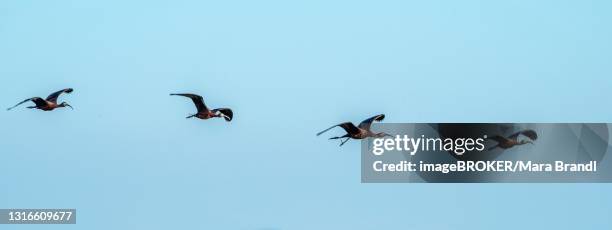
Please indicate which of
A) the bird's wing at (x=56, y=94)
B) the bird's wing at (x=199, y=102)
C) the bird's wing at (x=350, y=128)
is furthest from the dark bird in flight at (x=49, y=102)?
the bird's wing at (x=350, y=128)

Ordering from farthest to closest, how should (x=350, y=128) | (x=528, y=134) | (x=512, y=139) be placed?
(x=528, y=134)
(x=512, y=139)
(x=350, y=128)

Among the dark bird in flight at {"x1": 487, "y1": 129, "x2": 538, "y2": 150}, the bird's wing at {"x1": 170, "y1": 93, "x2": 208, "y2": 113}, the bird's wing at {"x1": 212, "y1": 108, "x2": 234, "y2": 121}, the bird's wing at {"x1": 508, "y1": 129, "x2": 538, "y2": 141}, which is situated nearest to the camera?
the bird's wing at {"x1": 170, "y1": 93, "x2": 208, "y2": 113}

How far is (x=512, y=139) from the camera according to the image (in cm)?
2661

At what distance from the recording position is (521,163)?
26.2m

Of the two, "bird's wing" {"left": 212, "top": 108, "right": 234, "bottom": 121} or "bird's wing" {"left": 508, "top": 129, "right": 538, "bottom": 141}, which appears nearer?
"bird's wing" {"left": 212, "top": 108, "right": 234, "bottom": 121}

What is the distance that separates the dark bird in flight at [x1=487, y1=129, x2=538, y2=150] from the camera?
86.9 ft

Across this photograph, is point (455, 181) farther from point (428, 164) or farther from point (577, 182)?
point (577, 182)

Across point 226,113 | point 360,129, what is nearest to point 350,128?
point 360,129

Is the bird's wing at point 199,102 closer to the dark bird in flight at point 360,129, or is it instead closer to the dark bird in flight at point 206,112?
the dark bird in flight at point 206,112

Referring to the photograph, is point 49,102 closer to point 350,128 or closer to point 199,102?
point 199,102

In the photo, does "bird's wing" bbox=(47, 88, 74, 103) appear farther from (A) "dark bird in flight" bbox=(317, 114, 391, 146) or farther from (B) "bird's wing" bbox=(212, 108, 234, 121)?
(A) "dark bird in flight" bbox=(317, 114, 391, 146)

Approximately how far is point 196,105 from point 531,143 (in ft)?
28.5

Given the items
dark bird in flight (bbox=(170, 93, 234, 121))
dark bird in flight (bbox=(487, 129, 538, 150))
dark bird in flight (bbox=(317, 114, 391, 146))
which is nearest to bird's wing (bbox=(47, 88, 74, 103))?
dark bird in flight (bbox=(170, 93, 234, 121))

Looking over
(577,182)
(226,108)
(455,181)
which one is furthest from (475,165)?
(226,108)
